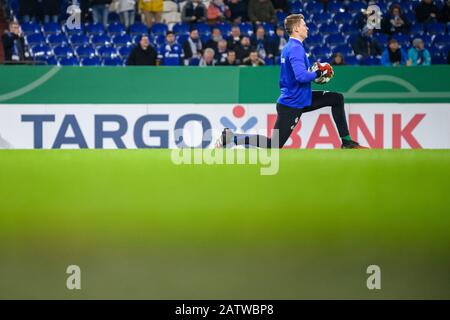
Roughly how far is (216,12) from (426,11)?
3.60 m

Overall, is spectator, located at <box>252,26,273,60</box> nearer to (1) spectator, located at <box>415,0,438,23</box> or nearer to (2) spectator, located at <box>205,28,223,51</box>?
(2) spectator, located at <box>205,28,223,51</box>

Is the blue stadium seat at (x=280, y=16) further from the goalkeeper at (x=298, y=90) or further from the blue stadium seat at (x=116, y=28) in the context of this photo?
the goalkeeper at (x=298, y=90)

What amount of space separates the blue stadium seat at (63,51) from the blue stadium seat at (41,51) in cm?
10

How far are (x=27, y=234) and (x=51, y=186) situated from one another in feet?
0.97

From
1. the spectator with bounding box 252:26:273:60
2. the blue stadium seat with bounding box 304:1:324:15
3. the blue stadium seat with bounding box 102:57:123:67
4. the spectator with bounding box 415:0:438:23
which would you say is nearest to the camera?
the spectator with bounding box 252:26:273:60

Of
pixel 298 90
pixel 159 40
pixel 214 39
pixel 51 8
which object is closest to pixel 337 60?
pixel 214 39

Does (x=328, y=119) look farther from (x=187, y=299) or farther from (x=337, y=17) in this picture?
(x=187, y=299)

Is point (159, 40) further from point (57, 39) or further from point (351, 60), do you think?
point (351, 60)

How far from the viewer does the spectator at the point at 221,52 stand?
14.6m

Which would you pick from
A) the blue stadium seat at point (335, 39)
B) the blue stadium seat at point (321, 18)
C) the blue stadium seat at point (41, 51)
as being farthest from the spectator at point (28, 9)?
the blue stadium seat at point (335, 39)

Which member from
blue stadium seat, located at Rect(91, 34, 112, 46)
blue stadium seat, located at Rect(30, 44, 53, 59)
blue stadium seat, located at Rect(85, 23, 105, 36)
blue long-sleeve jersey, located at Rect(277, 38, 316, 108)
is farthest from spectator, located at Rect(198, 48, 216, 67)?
blue long-sleeve jersey, located at Rect(277, 38, 316, 108)

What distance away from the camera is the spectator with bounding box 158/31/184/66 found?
14930 millimetres

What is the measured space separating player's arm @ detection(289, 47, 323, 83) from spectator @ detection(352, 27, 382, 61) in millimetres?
7246

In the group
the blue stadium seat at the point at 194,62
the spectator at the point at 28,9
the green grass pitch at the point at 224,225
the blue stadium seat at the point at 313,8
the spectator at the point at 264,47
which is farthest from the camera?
the blue stadium seat at the point at 313,8
